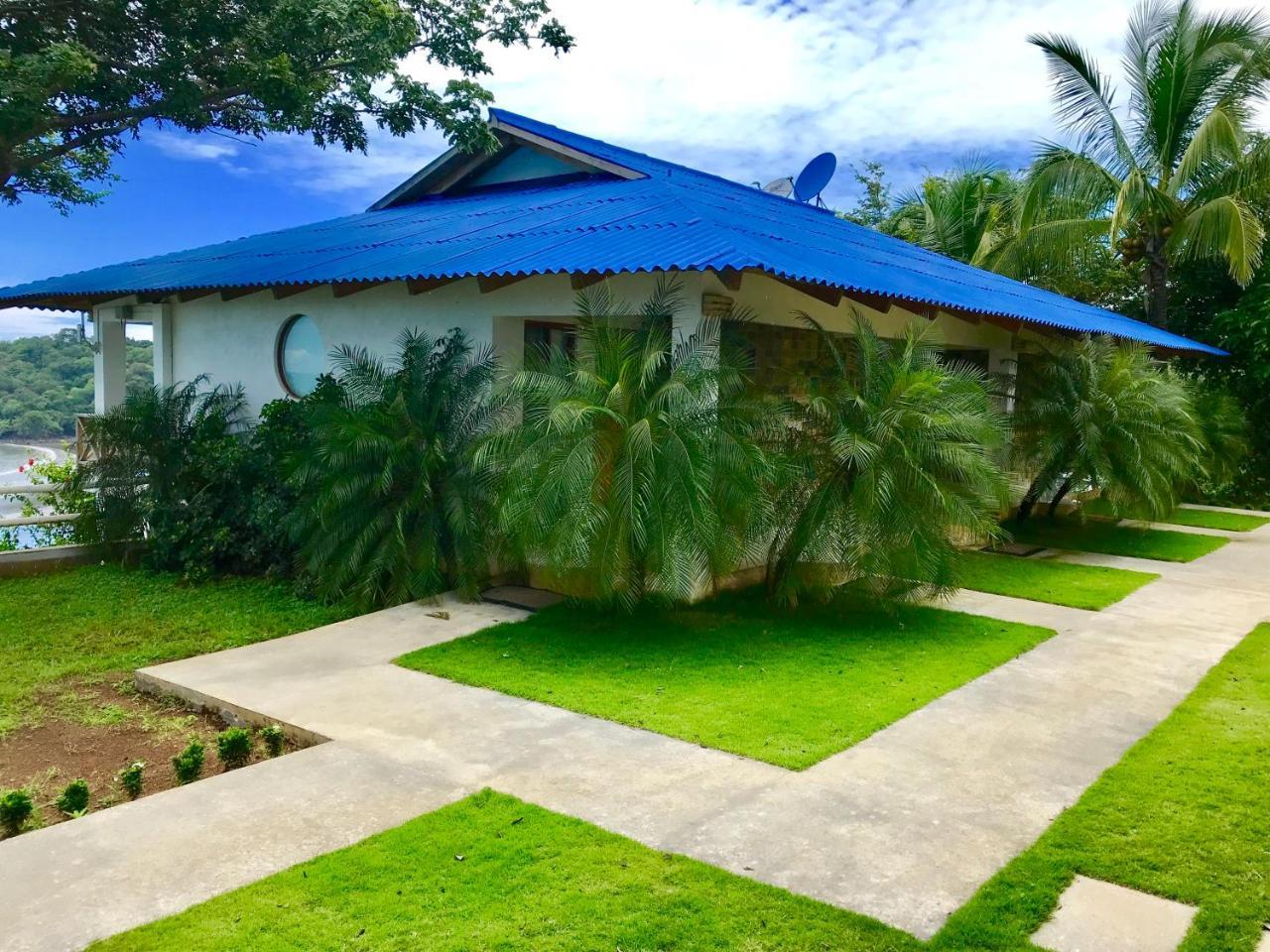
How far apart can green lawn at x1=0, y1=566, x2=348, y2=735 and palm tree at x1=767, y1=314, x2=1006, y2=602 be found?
160 inches

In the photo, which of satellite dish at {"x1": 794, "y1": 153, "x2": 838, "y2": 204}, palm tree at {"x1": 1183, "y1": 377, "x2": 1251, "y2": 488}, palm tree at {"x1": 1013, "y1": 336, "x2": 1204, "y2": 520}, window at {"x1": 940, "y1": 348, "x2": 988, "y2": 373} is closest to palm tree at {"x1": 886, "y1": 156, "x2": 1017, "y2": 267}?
palm tree at {"x1": 1183, "y1": 377, "x2": 1251, "y2": 488}

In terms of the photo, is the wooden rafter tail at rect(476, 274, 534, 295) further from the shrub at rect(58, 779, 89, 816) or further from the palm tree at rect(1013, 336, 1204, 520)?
the palm tree at rect(1013, 336, 1204, 520)

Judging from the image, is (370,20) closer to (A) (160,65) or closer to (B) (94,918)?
(A) (160,65)

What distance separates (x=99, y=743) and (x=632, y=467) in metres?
3.64

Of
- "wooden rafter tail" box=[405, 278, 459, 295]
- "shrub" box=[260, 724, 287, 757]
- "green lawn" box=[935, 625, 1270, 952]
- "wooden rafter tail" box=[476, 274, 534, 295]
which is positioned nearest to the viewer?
"green lawn" box=[935, 625, 1270, 952]

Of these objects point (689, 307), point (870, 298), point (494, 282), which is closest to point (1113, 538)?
point (870, 298)

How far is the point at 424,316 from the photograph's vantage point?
9758mm

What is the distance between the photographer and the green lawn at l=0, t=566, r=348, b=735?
6.83 metres

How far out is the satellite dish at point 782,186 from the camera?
15.7 meters

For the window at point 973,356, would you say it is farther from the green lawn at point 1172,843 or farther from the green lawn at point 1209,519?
the green lawn at point 1172,843

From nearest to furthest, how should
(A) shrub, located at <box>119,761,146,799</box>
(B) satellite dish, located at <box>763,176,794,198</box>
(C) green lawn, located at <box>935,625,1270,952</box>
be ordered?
1. (C) green lawn, located at <box>935,625,1270,952</box>
2. (A) shrub, located at <box>119,761,146,799</box>
3. (B) satellite dish, located at <box>763,176,794,198</box>

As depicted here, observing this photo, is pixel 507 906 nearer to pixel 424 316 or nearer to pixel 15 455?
pixel 424 316

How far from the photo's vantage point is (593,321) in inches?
299

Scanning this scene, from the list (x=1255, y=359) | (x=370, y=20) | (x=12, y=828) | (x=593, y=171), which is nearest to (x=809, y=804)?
(x=12, y=828)
